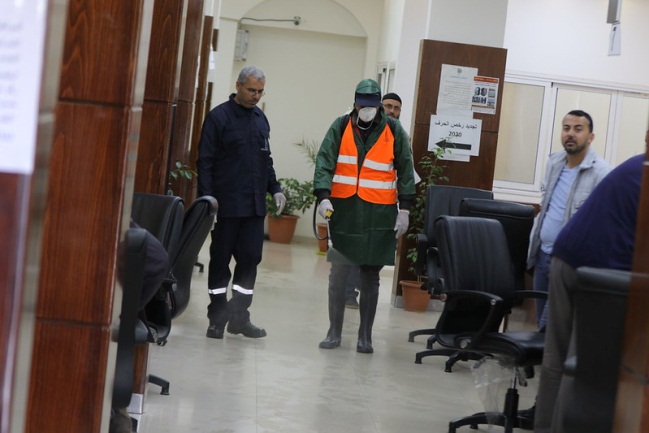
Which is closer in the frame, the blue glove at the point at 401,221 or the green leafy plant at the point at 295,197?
the blue glove at the point at 401,221

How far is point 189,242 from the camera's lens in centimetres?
446

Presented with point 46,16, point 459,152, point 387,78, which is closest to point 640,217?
point 46,16

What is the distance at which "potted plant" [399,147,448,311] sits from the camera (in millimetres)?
8104

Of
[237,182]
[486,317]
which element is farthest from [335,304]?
[486,317]

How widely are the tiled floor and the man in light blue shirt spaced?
0.79 metres

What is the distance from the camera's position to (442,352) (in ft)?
20.7

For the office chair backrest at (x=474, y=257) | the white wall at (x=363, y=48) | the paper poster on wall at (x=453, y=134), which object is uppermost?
the white wall at (x=363, y=48)

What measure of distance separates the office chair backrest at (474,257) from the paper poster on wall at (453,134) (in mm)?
3362

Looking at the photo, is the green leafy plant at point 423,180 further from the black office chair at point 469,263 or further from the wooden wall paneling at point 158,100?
the wooden wall paneling at point 158,100

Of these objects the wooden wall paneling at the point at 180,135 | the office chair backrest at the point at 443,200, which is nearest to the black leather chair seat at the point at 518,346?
the office chair backrest at the point at 443,200

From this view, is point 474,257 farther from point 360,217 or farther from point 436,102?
point 436,102

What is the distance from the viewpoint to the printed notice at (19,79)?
4.60 feet

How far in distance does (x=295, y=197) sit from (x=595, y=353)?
32.0 ft

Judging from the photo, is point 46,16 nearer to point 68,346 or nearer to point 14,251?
point 14,251
